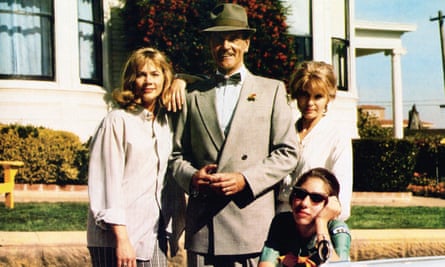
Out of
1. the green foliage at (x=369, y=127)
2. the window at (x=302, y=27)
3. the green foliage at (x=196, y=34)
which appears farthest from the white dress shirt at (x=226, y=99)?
the green foliage at (x=369, y=127)

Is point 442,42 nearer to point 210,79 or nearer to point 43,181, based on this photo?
point 43,181

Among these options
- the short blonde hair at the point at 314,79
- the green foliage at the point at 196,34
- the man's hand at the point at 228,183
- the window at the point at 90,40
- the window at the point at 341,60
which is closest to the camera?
the man's hand at the point at 228,183

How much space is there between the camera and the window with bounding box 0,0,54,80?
40.0 ft

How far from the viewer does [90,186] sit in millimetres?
3357

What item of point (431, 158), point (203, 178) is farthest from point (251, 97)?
point (431, 158)

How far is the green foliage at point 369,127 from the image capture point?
19578mm

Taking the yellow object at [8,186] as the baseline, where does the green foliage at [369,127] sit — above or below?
above

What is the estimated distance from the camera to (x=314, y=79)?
3664 millimetres

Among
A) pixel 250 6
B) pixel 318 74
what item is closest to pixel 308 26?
pixel 250 6

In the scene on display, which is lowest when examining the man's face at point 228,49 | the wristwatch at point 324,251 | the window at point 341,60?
the wristwatch at point 324,251

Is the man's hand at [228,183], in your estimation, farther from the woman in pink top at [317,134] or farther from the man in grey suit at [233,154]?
the woman in pink top at [317,134]

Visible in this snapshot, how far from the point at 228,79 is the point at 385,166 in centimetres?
916

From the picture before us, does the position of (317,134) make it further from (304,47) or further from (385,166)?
(304,47)

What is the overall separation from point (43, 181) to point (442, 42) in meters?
24.3
